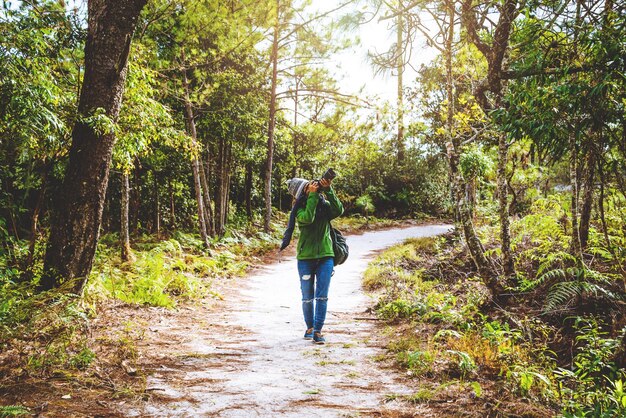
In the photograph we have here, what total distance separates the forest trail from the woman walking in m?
0.50

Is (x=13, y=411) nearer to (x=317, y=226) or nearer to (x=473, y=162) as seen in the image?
(x=317, y=226)

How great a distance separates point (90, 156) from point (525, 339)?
18.2ft

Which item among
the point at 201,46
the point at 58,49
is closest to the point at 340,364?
the point at 58,49

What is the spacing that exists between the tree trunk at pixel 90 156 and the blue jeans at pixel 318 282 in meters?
2.63

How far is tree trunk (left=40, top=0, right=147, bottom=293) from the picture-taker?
468 cm

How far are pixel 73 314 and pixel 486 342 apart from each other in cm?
422

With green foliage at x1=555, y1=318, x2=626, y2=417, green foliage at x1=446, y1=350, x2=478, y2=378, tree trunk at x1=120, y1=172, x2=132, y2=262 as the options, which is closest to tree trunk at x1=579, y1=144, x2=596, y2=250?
green foliage at x1=555, y1=318, x2=626, y2=417

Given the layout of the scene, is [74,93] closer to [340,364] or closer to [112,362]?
[112,362]

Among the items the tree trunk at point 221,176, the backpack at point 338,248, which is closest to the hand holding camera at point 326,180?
the backpack at point 338,248

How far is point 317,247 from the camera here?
16.1 ft

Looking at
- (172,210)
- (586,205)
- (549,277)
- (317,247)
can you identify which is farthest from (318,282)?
(172,210)

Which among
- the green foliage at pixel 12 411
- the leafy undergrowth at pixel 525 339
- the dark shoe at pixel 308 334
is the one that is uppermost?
the green foliage at pixel 12 411

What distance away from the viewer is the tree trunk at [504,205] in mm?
5781

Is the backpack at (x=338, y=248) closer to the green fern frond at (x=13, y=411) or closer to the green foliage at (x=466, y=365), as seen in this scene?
the green foliage at (x=466, y=365)
